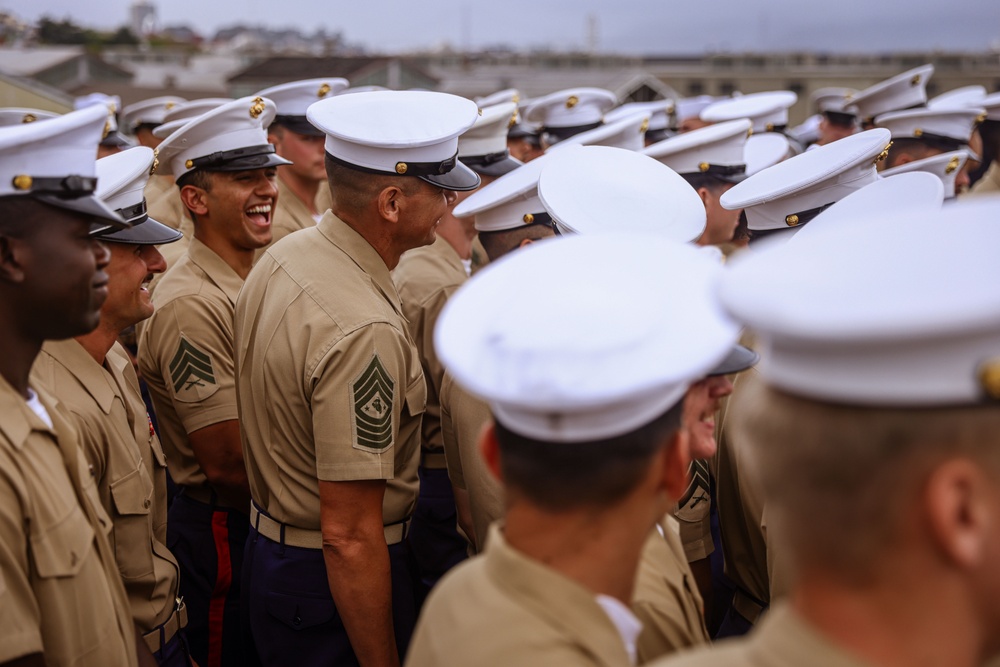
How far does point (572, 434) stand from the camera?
1.45 meters

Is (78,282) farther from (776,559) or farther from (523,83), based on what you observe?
(523,83)

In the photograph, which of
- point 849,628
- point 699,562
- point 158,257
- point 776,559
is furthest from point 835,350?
point 158,257

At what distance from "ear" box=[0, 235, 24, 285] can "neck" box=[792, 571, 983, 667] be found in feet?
6.19

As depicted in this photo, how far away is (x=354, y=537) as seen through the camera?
2.92 meters

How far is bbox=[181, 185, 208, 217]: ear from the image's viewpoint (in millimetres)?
4305

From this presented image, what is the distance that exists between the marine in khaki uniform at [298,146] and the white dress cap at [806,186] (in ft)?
10.1

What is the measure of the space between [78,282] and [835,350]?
1.79 m

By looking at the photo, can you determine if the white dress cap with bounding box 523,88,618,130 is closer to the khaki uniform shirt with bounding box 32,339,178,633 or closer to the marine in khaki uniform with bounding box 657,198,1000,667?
the khaki uniform shirt with bounding box 32,339,178,633

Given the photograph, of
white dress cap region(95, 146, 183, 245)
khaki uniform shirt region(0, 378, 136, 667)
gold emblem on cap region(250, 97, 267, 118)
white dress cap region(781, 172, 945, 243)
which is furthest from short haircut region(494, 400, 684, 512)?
gold emblem on cap region(250, 97, 267, 118)

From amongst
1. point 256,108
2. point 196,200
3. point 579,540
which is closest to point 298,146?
point 256,108

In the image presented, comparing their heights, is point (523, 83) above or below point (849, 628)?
below

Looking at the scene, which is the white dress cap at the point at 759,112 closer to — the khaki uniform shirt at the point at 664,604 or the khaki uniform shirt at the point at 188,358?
the khaki uniform shirt at the point at 188,358

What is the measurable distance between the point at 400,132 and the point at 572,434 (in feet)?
6.97

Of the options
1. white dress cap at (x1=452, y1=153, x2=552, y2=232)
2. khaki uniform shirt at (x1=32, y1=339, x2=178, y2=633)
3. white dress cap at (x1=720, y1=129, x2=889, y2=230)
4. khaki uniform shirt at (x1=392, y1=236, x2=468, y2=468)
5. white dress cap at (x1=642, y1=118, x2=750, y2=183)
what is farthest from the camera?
white dress cap at (x1=642, y1=118, x2=750, y2=183)
